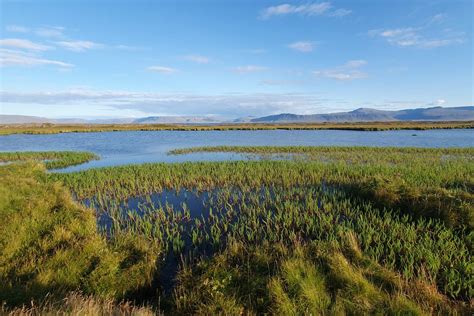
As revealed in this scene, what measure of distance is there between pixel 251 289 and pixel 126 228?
22.7ft

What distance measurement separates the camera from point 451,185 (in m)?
16.3

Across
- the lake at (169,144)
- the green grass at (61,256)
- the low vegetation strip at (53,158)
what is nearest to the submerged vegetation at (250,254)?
the green grass at (61,256)

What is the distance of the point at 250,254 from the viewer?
326 inches

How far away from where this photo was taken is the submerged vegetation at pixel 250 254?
6.03 m

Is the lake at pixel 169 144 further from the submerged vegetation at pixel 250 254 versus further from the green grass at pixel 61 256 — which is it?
the green grass at pixel 61 256

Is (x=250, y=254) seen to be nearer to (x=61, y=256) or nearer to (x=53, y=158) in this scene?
(x=61, y=256)

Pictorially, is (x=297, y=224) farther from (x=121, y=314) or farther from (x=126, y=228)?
(x=121, y=314)

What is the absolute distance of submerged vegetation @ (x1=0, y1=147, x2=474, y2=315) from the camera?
19.8 feet

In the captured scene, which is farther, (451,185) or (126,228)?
(451,185)

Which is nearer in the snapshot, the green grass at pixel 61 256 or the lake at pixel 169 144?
the green grass at pixel 61 256

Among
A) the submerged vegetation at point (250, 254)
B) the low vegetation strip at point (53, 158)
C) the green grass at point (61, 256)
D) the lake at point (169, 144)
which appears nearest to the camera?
the submerged vegetation at point (250, 254)

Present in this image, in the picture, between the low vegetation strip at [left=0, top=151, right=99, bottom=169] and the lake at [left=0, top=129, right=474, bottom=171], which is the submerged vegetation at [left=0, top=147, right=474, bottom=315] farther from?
the lake at [left=0, top=129, right=474, bottom=171]

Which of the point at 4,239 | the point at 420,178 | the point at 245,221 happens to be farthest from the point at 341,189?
the point at 4,239

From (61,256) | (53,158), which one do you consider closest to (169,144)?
(53,158)
